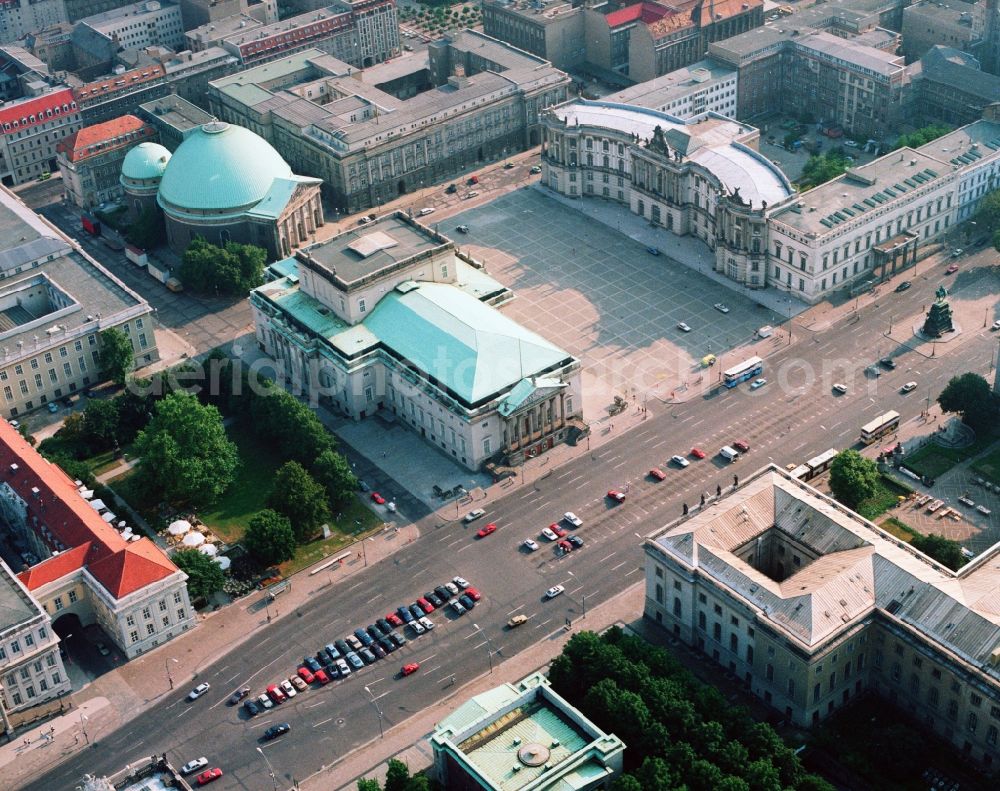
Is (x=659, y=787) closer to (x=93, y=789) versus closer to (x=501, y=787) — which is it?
(x=501, y=787)

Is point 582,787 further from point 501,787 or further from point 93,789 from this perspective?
point 93,789

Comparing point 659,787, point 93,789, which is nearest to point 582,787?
point 659,787

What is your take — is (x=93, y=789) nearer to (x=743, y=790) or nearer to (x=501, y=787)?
(x=501, y=787)

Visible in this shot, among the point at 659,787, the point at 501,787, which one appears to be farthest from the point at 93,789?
the point at 659,787

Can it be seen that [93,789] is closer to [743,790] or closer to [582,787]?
[582,787]
